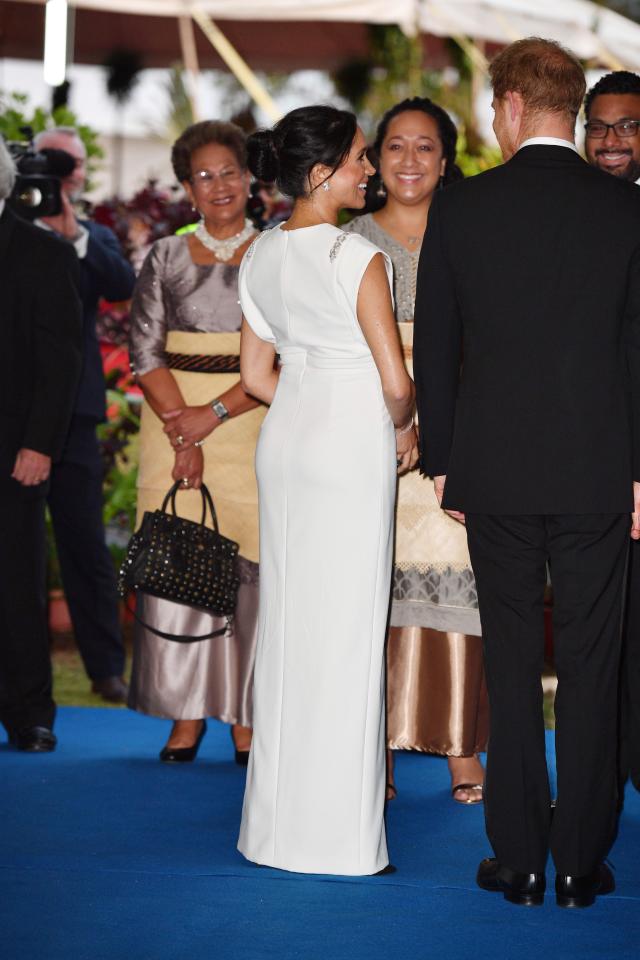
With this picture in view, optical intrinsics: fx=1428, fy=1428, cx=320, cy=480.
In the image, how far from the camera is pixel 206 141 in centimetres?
436

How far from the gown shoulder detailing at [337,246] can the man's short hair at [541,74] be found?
1.66 feet

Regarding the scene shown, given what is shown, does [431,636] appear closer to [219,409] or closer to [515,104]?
[219,409]

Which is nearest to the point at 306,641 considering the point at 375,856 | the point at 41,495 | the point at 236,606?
the point at 375,856

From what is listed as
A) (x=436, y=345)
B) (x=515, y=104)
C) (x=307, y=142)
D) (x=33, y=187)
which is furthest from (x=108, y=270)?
(x=515, y=104)

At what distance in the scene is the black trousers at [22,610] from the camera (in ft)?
14.9

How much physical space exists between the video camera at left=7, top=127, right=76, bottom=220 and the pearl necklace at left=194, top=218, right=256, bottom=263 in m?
0.89

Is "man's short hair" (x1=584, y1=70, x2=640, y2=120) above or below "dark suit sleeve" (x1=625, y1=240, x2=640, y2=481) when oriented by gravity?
above

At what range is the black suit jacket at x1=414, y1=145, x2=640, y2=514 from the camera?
2.90 metres

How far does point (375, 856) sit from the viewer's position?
328 centimetres

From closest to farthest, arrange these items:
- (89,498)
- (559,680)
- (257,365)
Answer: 1. (559,680)
2. (257,365)
3. (89,498)

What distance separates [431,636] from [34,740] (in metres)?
1.38

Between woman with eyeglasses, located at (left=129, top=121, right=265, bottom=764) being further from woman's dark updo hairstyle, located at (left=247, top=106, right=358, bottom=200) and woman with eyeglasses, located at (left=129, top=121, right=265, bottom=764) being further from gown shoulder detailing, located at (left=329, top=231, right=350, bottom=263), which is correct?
gown shoulder detailing, located at (left=329, top=231, right=350, bottom=263)

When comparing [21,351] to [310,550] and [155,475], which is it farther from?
[310,550]

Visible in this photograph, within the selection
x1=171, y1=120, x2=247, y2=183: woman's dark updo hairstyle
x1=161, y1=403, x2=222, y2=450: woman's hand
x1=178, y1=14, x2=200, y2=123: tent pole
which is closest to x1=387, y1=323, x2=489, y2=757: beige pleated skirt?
x1=161, y1=403, x2=222, y2=450: woman's hand
